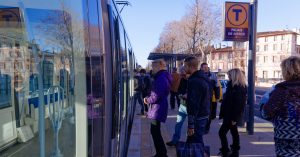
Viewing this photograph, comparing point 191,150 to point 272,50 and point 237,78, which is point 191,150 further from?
point 272,50

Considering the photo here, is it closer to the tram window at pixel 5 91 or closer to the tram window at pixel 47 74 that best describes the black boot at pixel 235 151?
the tram window at pixel 47 74

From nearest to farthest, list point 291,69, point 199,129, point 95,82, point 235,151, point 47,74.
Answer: point 47,74 < point 95,82 < point 291,69 < point 199,129 < point 235,151

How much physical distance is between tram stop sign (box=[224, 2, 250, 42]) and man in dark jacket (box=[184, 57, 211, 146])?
215 inches

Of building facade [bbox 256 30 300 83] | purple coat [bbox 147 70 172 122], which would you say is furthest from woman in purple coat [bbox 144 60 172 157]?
building facade [bbox 256 30 300 83]

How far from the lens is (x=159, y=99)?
6375mm

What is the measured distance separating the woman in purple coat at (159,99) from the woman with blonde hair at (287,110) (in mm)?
2707

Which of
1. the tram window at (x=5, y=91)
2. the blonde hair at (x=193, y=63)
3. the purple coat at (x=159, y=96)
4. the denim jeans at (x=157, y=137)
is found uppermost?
the blonde hair at (x=193, y=63)

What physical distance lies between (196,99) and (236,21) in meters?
5.99

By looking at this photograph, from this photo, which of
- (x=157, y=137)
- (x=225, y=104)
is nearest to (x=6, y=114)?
(x=157, y=137)

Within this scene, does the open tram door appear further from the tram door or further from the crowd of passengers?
the crowd of passengers

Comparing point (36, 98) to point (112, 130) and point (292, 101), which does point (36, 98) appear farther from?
point (292, 101)

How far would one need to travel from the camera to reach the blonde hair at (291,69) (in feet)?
12.3

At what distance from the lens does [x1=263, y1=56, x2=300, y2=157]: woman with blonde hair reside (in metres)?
3.62

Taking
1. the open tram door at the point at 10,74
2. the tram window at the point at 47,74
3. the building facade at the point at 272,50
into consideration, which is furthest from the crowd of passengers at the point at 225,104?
the building facade at the point at 272,50
